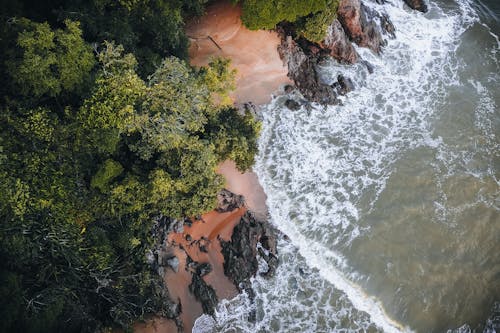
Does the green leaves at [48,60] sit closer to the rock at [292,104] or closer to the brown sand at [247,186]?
the brown sand at [247,186]

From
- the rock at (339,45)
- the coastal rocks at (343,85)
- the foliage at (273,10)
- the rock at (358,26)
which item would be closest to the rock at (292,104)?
the coastal rocks at (343,85)

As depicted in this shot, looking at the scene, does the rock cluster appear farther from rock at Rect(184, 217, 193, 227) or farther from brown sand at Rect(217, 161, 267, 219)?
rock at Rect(184, 217, 193, 227)

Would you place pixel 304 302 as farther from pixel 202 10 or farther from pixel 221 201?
pixel 202 10

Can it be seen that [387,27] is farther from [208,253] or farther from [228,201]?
[208,253]

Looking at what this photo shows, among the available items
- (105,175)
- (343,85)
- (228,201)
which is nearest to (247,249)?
(228,201)

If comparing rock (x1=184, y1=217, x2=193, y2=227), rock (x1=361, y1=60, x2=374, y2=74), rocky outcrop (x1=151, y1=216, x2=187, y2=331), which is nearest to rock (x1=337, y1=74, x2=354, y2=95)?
rock (x1=361, y1=60, x2=374, y2=74)

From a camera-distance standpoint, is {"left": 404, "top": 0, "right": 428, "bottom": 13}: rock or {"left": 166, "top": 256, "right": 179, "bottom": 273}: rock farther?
{"left": 404, "top": 0, "right": 428, "bottom": 13}: rock

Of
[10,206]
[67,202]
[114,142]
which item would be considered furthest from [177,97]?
[10,206]

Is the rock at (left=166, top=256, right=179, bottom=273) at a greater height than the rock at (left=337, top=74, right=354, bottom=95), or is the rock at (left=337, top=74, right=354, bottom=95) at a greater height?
the rock at (left=337, top=74, right=354, bottom=95)
